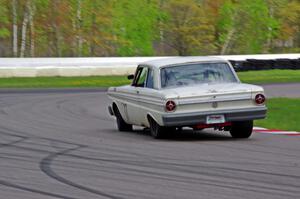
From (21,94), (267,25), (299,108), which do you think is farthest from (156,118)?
(267,25)

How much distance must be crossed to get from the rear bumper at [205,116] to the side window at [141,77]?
1.84m

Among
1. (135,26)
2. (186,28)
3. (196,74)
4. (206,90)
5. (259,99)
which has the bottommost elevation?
(186,28)

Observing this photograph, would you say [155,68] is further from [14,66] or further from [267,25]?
[267,25]

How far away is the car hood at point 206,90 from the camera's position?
1416 cm

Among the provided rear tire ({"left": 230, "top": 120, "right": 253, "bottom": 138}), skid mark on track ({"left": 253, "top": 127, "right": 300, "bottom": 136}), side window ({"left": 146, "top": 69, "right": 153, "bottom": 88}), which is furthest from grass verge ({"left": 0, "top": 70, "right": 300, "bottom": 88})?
Result: rear tire ({"left": 230, "top": 120, "right": 253, "bottom": 138})

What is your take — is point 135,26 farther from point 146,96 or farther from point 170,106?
point 170,106

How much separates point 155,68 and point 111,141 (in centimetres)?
154

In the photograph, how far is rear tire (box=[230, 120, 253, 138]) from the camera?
14750 millimetres

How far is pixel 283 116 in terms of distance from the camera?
65.8 feet

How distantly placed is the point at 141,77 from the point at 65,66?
29.4 metres

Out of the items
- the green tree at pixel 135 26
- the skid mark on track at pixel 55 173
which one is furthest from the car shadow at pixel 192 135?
the green tree at pixel 135 26

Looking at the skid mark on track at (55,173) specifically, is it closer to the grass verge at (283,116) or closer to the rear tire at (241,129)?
the rear tire at (241,129)

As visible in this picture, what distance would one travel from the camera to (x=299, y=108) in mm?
22297

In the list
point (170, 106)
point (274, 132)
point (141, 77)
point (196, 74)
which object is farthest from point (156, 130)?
point (274, 132)
